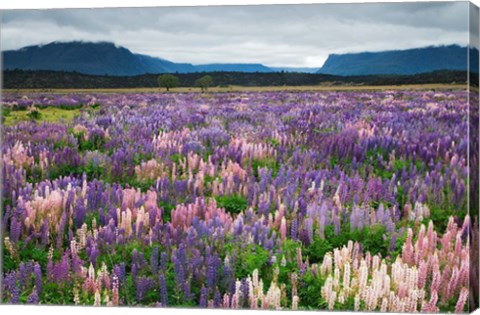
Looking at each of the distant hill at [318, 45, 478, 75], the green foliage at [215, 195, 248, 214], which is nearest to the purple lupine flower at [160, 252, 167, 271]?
the green foliage at [215, 195, 248, 214]

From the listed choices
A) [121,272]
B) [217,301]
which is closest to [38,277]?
[121,272]

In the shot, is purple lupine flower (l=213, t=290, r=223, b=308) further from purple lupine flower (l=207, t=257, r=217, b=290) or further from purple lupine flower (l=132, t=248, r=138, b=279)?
purple lupine flower (l=132, t=248, r=138, b=279)

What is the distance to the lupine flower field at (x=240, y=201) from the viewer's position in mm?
5418

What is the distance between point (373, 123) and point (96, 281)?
2930 millimetres

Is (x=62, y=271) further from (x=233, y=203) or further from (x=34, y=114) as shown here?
(x=34, y=114)

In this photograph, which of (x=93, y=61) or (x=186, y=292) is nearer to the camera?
(x=186, y=292)

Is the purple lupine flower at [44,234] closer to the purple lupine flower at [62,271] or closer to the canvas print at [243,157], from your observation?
the canvas print at [243,157]

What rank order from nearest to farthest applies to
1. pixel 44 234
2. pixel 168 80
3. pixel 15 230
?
pixel 44 234
pixel 15 230
pixel 168 80

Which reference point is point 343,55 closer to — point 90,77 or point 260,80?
point 260,80

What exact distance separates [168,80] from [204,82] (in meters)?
0.37

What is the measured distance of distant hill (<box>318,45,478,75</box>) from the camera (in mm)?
5617

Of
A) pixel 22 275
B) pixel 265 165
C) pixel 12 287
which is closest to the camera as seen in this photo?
pixel 22 275

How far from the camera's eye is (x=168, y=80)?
6.64 m

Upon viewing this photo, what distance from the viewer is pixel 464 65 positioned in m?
5.56
